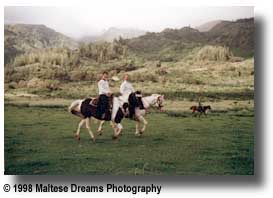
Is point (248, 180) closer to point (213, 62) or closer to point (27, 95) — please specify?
point (213, 62)

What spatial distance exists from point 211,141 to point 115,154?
107 centimetres

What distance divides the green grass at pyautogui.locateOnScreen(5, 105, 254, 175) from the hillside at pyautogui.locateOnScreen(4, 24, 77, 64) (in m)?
0.66

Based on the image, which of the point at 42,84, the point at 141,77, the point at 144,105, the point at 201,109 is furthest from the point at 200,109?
the point at 42,84

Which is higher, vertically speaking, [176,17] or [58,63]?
[176,17]

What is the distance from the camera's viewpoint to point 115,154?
659 centimetres

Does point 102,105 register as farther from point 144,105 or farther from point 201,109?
point 201,109

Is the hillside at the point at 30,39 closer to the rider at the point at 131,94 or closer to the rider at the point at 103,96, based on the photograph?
the rider at the point at 103,96

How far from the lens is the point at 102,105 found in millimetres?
6664

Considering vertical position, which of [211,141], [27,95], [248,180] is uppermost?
[27,95]

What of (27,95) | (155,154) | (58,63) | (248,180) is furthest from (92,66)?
(248,180)

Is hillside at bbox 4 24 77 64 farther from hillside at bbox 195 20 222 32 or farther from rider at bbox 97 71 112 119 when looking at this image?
hillside at bbox 195 20 222 32

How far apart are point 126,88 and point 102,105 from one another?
33cm

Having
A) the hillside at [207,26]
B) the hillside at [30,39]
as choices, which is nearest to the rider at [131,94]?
the hillside at [30,39]

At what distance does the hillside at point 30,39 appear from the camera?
21.8 ft
